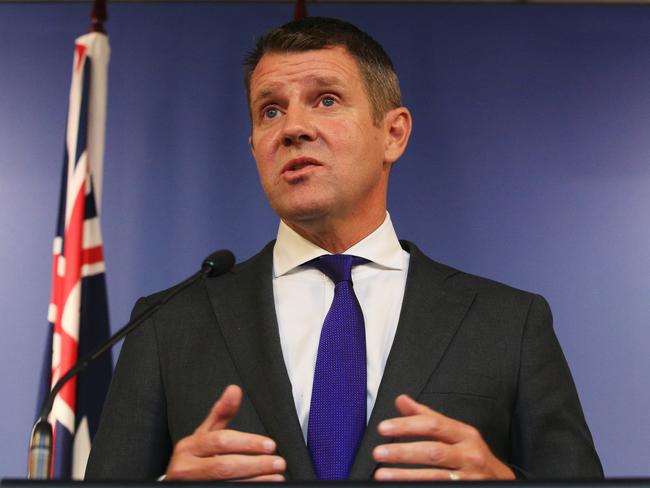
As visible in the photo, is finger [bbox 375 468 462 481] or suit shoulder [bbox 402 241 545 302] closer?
finger [bbox 375 468 462 481]

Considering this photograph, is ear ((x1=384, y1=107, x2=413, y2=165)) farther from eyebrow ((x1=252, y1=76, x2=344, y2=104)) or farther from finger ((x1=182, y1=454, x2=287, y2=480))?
finger ((x1=182, y1=454, x2=287, y2=480))

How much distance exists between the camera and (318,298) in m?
1.64

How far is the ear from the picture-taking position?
1858 mm

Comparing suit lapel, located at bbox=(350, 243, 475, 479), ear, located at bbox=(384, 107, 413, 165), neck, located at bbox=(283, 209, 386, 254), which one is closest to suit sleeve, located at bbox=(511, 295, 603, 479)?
suit lapel, located at bbox=(350, 243, 475, 479)

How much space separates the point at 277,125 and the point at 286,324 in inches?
14.1

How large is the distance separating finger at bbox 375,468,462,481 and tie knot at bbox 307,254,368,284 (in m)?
0.49

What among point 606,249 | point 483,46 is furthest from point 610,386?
point 483,46

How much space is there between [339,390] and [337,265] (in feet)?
0.89

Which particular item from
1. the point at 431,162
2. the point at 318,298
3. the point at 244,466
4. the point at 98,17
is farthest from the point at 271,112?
the point at 431,162

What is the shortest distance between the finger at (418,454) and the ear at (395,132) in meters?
0.80

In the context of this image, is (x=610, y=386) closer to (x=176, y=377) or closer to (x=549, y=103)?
(x=549, y=103)

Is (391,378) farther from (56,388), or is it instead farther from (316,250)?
(56,388)

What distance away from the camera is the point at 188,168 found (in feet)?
9.84

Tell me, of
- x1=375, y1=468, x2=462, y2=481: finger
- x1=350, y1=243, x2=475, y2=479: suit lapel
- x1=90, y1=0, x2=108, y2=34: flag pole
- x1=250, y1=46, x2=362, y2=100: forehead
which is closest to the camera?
x1=375, y1=468, x2=462, y2=481: finger
